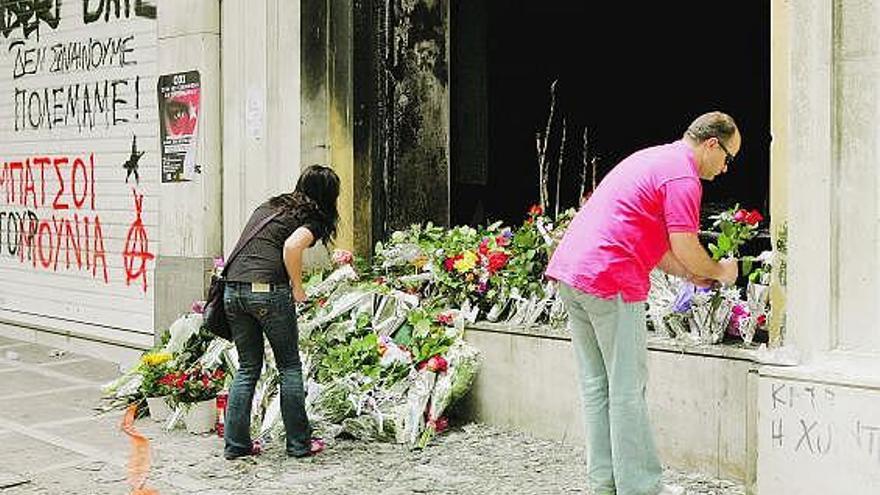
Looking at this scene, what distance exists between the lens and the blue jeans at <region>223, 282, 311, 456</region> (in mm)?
6195

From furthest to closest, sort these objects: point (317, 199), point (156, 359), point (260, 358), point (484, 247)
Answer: point (156, 359) < point (484, 247) < point (260, 358) < point (317, 199)

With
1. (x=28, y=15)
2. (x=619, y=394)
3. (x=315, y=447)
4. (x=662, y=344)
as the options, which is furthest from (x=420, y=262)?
(x=28, y=15)

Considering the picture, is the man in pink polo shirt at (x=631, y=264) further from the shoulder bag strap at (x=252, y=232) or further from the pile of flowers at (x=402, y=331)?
the shoulder bag strap at (x=252, y=232)

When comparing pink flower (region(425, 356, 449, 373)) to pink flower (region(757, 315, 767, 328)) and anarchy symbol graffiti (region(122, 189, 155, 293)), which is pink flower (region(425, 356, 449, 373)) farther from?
anarchy symbol graffiti (region(122, 189, 155, 293))

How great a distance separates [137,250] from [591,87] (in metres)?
4.91

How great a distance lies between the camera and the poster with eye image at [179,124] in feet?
29.5

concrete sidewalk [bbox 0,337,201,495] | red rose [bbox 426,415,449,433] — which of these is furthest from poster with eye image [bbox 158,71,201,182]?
red rose [bbox 426,415,449,433]

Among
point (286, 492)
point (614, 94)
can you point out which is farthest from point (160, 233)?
point (614, 94)

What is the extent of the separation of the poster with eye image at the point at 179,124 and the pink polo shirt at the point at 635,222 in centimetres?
503

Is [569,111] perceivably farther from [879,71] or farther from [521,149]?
[879,71]

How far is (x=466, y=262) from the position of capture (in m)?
7.25

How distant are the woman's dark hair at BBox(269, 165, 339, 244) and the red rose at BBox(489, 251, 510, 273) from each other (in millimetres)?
1313

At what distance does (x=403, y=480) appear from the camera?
5.94 m

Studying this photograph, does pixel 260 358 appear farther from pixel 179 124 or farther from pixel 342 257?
pixel 179 124
